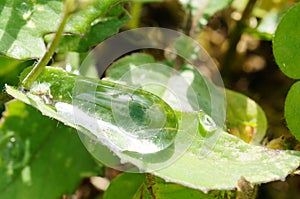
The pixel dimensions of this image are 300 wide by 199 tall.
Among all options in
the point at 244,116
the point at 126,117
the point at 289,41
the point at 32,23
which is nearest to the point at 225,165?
the point at 126,117

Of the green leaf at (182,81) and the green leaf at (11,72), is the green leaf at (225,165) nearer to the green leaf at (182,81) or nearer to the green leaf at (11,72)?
the green leaf at (182,81)

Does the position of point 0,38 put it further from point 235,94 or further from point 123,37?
point 235,94

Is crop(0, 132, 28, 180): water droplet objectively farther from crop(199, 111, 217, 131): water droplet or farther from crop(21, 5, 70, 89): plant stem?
crop(199, 111, 217, 131): water droplet

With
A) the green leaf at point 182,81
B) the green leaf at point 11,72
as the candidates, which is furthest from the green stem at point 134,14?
the green leaf at point 11,72

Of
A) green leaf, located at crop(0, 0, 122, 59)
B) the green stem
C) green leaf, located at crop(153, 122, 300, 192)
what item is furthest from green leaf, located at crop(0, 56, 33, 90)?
green leaf, located at crop(153, 122, 300, 192)

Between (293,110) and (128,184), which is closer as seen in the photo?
(293,110)

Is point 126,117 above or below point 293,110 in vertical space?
below

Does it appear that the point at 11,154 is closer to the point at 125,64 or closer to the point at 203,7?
the point at 125,64
